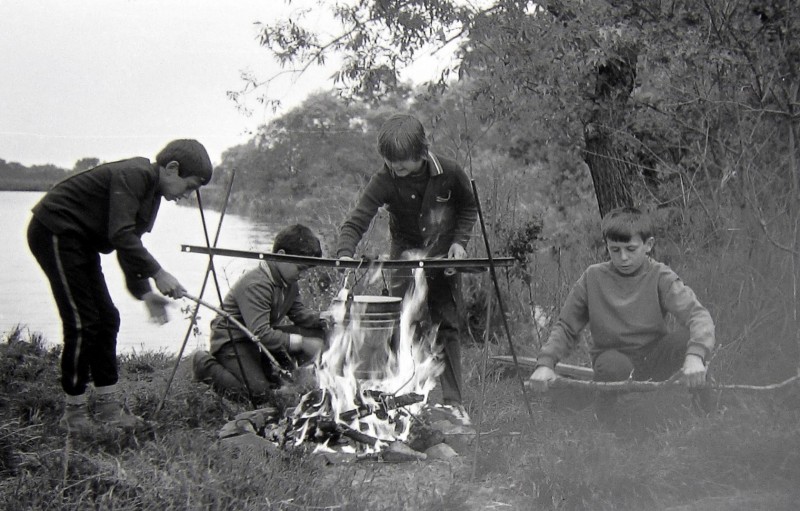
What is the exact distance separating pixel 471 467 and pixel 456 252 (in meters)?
1.37

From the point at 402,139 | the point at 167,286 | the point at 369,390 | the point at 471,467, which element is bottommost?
the point at 471,467

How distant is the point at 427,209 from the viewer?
16.2ft

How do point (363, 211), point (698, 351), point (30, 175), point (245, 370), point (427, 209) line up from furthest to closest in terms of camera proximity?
point (30, 175), point (245, 370), point (363, 211), point (427, 209), point (698, 351)

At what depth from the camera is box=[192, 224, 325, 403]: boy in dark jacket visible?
204 inches

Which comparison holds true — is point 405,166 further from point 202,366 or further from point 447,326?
point 202,366

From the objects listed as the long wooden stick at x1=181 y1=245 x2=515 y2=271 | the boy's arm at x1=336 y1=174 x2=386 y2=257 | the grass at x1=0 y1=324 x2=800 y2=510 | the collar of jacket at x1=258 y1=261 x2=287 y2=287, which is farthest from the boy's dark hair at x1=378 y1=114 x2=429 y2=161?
the grass at x1=0 y1=324 x2=800 y2=510

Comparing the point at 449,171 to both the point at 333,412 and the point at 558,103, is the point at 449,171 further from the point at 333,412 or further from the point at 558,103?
the point at 558,103

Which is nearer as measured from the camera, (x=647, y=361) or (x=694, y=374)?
(x=694, y=374)

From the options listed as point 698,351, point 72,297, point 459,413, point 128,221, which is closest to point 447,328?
point 459,413

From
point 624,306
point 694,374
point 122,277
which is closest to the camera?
point 694,374

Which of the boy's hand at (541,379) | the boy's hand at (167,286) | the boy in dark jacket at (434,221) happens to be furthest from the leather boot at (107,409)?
the boy's hand at (541,379)

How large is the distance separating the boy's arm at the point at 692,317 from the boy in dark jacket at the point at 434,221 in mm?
1263

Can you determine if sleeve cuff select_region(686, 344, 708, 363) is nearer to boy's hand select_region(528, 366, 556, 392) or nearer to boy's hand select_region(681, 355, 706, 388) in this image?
boy's hand select_region(681, 355, 706, 388)

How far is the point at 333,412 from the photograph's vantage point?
4.39 metres
